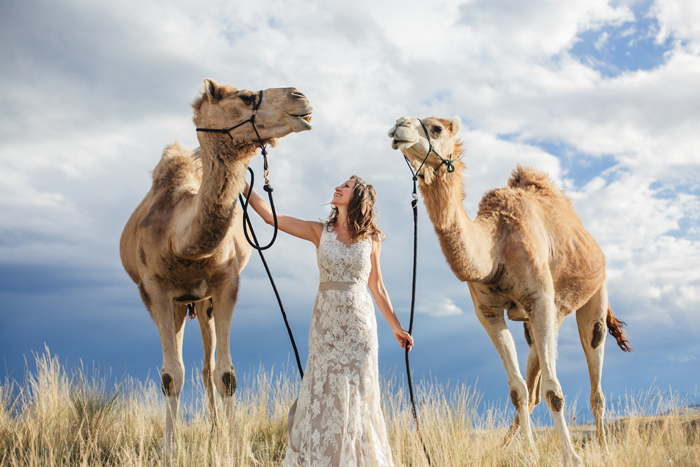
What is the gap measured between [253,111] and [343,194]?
1.18m

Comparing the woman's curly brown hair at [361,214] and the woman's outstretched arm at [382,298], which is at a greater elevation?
the woman's curly brown hair at [361,214]

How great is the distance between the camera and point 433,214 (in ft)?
19.4

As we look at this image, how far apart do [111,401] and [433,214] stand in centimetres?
486

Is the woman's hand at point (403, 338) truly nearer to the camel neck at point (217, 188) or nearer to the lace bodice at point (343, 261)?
the lace bodice at point (343, 261)

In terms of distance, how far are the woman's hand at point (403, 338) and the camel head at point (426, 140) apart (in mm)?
1611

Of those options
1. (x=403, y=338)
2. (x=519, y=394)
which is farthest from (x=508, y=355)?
(x=403, y=338)

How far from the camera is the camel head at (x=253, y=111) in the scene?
16.8 ft

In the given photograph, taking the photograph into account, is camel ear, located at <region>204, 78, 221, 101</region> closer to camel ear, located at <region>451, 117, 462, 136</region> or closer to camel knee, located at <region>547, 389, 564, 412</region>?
camel ear, located at <region>451, 117, 462, 136</region>

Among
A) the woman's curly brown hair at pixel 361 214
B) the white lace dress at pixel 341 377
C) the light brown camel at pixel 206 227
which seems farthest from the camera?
the light brown camel at pixel 206 227

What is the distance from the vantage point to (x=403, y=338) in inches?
200

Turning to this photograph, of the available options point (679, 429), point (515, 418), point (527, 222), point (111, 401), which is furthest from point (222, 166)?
point (679, 429)

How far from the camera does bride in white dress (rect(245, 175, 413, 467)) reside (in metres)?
4.42

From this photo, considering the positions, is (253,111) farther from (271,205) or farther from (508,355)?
(508,355)

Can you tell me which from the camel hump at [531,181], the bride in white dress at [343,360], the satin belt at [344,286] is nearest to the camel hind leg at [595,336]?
the camel hump at [531,181]
